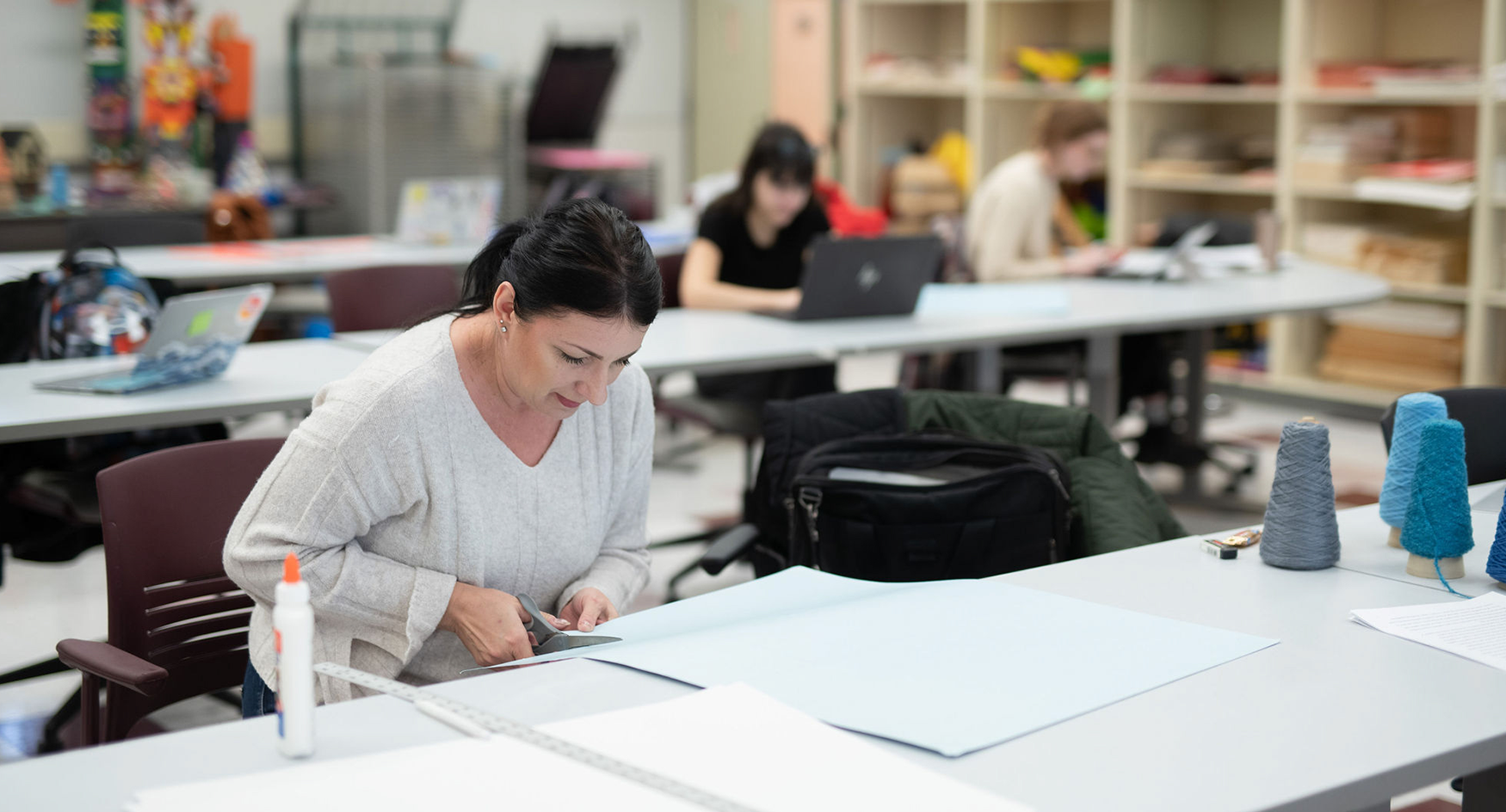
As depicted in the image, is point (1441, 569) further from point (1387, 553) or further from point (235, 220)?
point (235, 220)

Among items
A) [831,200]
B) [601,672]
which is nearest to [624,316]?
[601,672]

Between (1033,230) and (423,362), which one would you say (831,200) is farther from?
(423,362)

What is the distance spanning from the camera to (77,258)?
313 cm

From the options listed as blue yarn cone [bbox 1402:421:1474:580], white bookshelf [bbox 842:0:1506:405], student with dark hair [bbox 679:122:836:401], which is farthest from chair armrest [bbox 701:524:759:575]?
white bookshelf [bbox 842:0:1506:405]

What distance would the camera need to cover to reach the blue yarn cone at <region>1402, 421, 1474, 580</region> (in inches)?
67.9

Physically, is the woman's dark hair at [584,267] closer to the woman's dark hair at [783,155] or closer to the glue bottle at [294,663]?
the glue bottle at [294,663]

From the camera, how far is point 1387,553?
6.05 ft

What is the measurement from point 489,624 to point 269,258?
3135 mm

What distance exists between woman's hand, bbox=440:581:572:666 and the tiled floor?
1.91ft

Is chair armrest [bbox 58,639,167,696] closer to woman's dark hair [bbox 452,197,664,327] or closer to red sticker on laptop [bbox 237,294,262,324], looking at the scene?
woman's dark hair [bbox 452,197,664,327]

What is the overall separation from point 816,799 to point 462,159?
19.1 feet

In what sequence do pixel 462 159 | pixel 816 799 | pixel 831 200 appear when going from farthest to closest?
pixel 462 159, pixel 831 200, pixel 816 799

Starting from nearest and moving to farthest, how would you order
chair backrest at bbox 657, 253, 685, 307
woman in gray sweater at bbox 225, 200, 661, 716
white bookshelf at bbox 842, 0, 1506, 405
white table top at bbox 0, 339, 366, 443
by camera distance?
woman in gray sweater at bbox 225, 200, 661, 716 < white table top at bbox 0, 339, 366, 443 < chair backrest at bbox 657, 253, 685, 307 < white bookshelf at bbox 842, 0, 1506, 405

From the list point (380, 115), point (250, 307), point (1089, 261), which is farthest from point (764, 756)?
point (380, 115)
